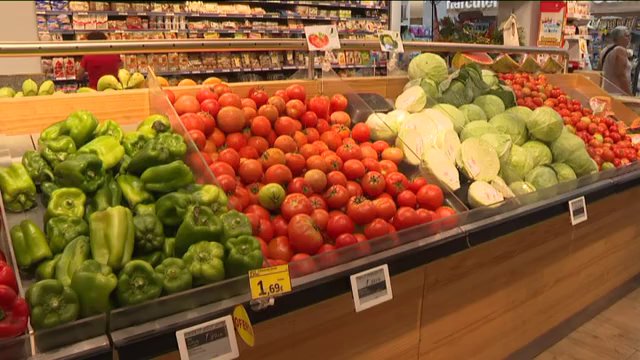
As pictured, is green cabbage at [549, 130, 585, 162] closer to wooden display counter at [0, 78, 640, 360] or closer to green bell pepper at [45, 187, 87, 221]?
wooden display counter at [0, 78, 640, 360]

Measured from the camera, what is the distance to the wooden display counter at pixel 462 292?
5.93ft

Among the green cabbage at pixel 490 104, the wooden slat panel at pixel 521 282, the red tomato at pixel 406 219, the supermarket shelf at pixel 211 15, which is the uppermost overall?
the supermarket shelf at pixel 211 15

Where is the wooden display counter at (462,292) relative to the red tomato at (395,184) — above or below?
below

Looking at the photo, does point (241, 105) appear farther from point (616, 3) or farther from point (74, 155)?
point (616, 3)

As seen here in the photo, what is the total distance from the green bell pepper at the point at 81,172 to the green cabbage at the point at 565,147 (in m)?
2.51

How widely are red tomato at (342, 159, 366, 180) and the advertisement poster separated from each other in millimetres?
7230

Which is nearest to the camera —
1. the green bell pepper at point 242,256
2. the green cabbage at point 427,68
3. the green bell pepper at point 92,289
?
the green bell pepper at point 92,289

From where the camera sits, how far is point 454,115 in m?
3.03

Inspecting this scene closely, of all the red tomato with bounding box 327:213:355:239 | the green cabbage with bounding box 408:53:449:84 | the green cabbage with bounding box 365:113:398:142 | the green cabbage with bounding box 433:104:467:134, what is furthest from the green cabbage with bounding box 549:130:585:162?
the red tomato with bounding box 327:213:355:239

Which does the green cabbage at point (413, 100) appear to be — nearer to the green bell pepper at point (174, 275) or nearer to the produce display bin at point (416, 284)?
the produce display bin at point (416, 284)

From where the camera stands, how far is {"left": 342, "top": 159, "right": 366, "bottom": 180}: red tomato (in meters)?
2.24

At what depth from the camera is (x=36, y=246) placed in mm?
1529

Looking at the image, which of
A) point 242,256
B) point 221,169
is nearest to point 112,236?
point 242,256

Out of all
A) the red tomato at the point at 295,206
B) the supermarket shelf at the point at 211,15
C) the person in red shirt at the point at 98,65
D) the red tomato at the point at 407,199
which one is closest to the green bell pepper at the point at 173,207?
the red tomato at the point at 295,206
